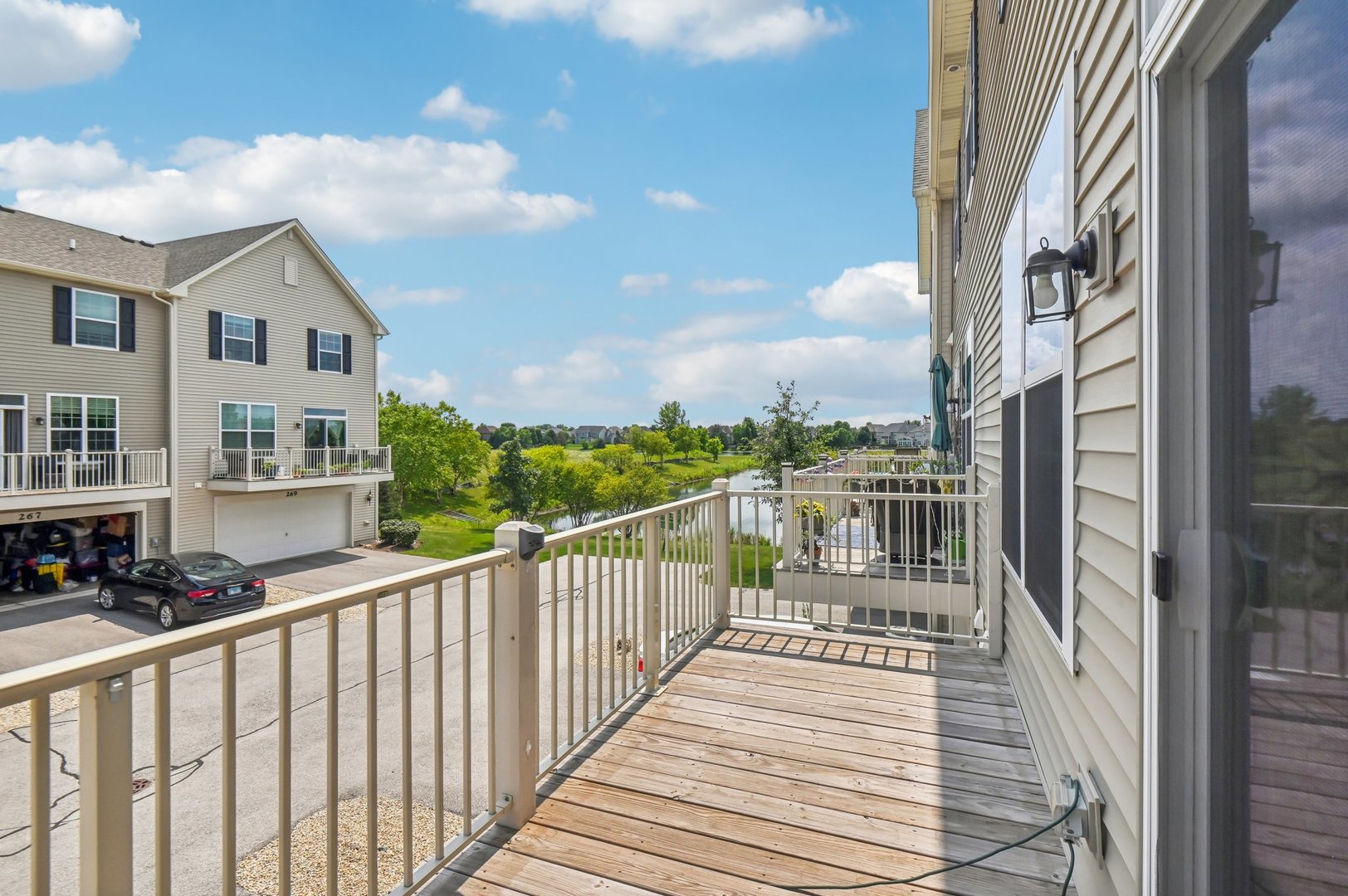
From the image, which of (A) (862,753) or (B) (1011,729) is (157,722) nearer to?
(A) (862,753)

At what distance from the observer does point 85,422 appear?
43.6 ft

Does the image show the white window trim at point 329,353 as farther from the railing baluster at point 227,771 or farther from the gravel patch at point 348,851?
the railing baluster at point 227,771

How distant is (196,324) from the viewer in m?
14.9

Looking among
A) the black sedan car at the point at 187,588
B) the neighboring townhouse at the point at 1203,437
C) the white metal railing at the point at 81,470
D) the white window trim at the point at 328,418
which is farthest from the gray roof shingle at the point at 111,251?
the neighboring townhouse at the point at 1203,437

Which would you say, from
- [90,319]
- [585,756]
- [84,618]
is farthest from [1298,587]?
[90,319]

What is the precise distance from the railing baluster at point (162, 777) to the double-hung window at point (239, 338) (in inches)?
686

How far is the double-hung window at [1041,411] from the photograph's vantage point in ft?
6.71

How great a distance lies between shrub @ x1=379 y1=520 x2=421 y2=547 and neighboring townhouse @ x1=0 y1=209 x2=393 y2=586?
0.55 m

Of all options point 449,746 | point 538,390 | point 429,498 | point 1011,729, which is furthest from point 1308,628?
point 538,390

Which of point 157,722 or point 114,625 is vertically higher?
point 157,722

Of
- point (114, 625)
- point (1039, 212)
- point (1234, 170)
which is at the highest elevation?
point (1039, 212)

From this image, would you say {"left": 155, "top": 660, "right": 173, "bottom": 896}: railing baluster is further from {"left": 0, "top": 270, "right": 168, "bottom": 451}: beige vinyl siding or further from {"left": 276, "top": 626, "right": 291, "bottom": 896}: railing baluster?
{"left": 0, "top": 270, "right": 168, "bottom": 451}: beige vinyl siding

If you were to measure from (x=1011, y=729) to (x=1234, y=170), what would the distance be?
2.62 m

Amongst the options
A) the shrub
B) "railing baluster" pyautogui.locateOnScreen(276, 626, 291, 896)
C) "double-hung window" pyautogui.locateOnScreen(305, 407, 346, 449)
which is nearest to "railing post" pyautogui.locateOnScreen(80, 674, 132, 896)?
"railing baluster" pyautogui.locateOnScreen(276, 626, 291, 896)
